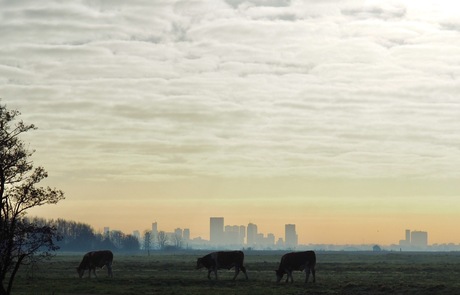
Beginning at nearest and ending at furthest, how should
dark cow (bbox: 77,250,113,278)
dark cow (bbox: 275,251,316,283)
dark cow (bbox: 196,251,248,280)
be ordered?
dark cow (bbox: 275,251,316,283) < dark cow (bbox: 196,251,248,280) < dark cow (bbox: 77,250,113,278)

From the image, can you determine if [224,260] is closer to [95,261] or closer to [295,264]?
[295,264]

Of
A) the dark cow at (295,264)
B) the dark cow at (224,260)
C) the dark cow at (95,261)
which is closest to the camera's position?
the dark cow at (295,264)

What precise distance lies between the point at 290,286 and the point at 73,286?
61.1ft

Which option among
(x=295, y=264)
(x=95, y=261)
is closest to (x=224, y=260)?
(x=295, y=264)

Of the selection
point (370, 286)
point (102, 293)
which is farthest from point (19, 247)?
point (370, 286)

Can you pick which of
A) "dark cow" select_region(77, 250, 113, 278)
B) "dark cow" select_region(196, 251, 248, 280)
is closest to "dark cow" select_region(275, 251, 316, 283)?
"dark cow" select_region(196, 251, 248, 280)

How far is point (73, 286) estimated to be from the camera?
62.3 m

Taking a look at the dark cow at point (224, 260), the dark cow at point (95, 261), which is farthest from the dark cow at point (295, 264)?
the dark cow at point (95, 261)

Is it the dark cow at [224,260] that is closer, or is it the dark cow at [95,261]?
the dark cow at [224,260]

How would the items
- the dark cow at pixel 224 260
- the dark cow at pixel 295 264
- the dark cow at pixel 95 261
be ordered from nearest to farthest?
1. the dark cow at pixel 295 264
2. the dark cow at pixel 224 260
3. the dark cow at pixel 95 261

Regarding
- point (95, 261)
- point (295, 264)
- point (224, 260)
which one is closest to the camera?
point (295, 264)

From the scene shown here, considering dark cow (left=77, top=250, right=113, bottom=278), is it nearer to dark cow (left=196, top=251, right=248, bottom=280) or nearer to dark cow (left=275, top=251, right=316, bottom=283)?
dark cow (left=196, top=251, right=248, bottom=280)

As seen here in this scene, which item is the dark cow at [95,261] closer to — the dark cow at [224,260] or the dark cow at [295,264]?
the dark cow at [224,260]

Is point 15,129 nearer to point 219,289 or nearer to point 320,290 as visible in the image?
point 219,289
